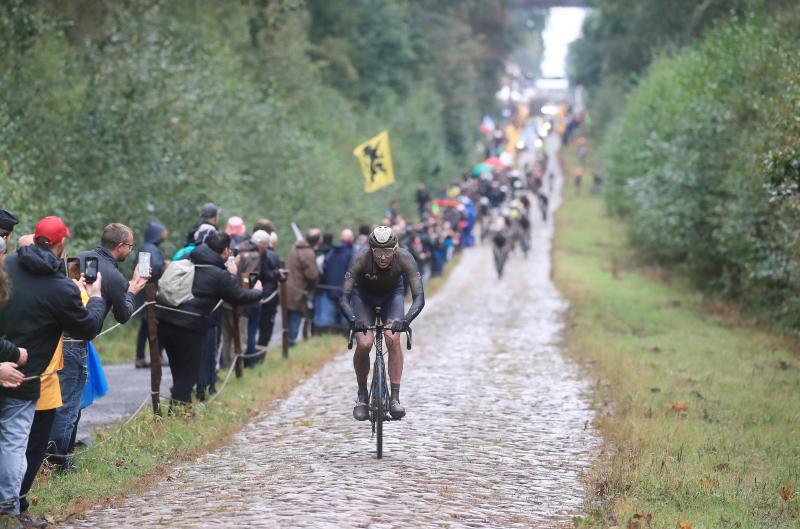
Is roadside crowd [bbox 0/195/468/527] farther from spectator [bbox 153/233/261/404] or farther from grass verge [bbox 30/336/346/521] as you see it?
grass verge [bbox 30/336/346/521]

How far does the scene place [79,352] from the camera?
1122 cm

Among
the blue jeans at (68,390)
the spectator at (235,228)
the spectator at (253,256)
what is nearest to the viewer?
the blue jeans at (68,390)

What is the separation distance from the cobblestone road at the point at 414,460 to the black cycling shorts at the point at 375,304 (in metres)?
1.25

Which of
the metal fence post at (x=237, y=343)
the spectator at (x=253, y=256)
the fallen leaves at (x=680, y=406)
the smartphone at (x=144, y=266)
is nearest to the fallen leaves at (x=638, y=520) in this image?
the smartphone at (x=144, y=266)

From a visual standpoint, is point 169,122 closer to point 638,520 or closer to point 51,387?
point 51,387

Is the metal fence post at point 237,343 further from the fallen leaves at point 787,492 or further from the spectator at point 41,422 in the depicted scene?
the fallen leaves at point 787,492

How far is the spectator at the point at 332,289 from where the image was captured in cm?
2356

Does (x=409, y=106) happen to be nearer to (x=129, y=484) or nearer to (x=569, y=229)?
(x=569, y=229)

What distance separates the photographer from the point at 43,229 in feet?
30.1

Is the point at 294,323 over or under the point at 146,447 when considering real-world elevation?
over

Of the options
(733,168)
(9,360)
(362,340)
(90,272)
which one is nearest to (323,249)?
(733,168)

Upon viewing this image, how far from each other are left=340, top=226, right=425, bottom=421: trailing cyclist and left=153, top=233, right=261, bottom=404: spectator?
2.09 m

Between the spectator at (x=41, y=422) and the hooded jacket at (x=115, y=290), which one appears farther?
the hooded jacket at (x=115, y=290)

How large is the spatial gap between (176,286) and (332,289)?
9483 millimetres
